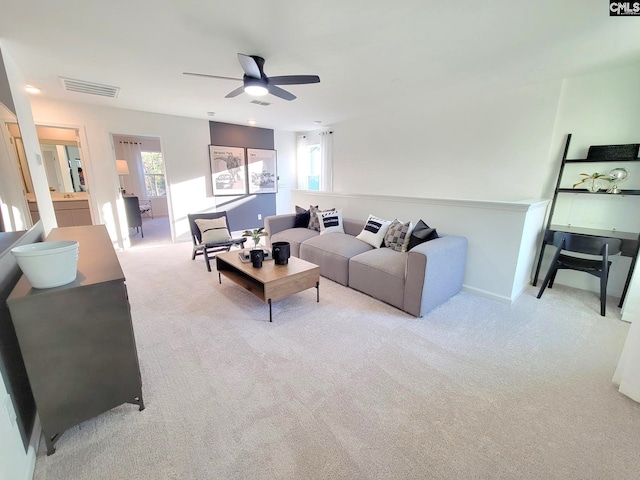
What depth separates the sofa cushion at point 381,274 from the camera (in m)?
2.65

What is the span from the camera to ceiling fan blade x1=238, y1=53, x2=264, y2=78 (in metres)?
2.15

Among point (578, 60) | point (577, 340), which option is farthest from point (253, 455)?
point (578, 60)

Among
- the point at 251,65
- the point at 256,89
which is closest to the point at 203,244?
the point at 256,89

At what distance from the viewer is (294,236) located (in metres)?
3.99

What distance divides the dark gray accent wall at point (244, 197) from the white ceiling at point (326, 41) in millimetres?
2118

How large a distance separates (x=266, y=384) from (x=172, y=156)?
15.7 ft

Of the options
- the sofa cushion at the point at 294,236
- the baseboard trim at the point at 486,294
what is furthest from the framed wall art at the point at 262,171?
the baseboard trim at the point at 486,294

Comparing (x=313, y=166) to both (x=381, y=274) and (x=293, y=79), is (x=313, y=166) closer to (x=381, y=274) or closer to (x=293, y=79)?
(x=293, y=79)

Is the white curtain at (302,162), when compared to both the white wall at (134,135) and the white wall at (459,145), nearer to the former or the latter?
the white wall at (459,145)

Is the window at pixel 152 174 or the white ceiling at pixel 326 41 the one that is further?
the window at pixel 152 174

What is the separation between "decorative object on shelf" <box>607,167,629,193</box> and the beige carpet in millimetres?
1261

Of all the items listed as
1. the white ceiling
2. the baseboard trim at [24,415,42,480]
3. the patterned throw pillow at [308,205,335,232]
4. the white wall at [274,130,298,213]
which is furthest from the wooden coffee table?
the white wall at [274,130,298,213]

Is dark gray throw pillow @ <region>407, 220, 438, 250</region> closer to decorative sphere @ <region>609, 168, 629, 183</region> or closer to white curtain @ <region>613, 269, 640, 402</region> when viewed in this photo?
white curtain @ <region>613, 269, 640, 402</region>

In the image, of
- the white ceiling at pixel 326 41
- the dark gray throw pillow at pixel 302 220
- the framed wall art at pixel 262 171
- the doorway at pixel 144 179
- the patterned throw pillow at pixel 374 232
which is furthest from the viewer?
the doorway at pixel 144 179
